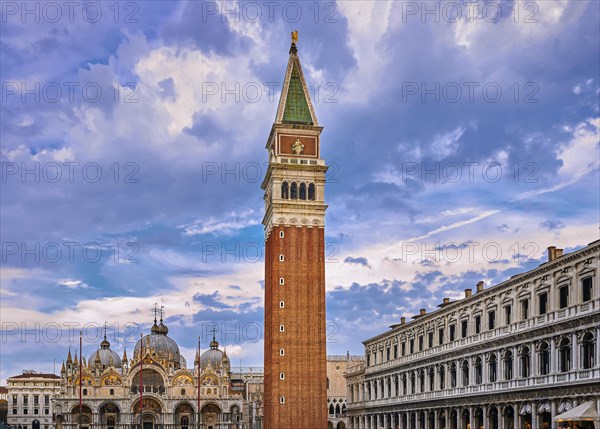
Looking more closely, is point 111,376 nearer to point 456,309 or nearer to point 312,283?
point 312,283

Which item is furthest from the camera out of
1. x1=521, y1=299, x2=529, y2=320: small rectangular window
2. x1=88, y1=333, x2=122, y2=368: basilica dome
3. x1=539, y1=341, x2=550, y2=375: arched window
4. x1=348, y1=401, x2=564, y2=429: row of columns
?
x1=88, y1=333, x2=122, y2=368: basilica dome

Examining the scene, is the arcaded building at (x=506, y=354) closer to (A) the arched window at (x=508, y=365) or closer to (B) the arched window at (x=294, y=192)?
(A) the arched window at (x=508, y=365)

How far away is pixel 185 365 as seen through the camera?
145750 mm

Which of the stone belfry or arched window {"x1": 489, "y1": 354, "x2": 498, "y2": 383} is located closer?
arched window {"x1": 489, "y1": 354, "x2": 498, "y2": 383}

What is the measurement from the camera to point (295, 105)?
9831 cm

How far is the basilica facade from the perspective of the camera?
12688 centimetres

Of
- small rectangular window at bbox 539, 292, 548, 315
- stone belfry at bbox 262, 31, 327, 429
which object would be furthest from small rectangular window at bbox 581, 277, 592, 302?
stone belfry at bbox 262, 31, 327, 429

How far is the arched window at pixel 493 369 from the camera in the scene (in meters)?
60.5

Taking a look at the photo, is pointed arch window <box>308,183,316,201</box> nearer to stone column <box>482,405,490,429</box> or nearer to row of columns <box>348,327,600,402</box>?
row of columns <box>348,327,600,402</box>

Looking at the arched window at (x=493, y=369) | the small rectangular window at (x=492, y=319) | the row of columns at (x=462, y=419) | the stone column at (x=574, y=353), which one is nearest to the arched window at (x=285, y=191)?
the row of columns at (x=462, y=419)

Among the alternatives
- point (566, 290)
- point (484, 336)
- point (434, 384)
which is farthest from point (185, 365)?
point (566, 290)

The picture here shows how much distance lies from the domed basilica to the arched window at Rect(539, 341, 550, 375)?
79300 mm

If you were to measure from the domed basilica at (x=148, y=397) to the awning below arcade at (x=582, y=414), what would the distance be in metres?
84.8

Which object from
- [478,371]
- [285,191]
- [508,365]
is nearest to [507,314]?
[508,365]
